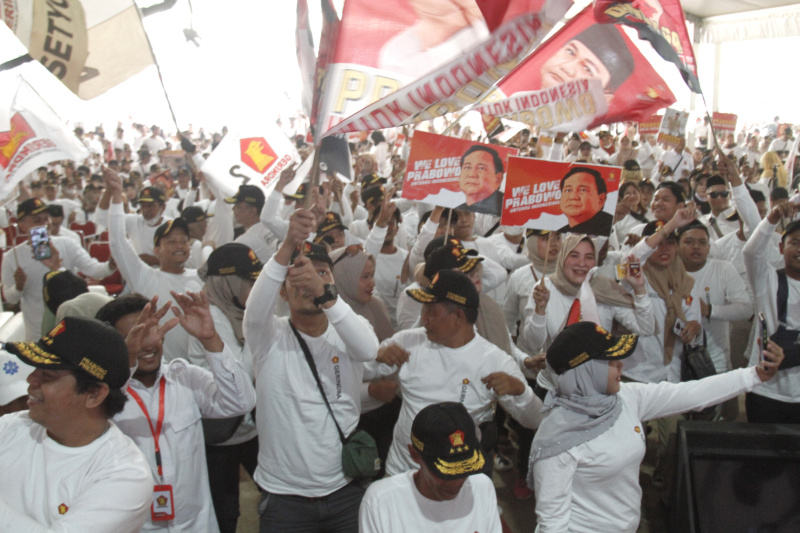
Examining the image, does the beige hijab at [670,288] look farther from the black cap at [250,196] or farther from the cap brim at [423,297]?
the black cap at [250,196]

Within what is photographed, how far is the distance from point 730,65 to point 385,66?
31.3 m

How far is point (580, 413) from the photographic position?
275 cm

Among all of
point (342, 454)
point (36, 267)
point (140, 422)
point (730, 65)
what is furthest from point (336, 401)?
point (730, 65)

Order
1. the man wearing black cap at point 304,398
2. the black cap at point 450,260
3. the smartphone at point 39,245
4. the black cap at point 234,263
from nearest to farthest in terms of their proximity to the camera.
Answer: the man wearing black cap at point 304,398 < the black cap at point 234,263 < the black cap at point 450,260 < the smartphone at point 39,245

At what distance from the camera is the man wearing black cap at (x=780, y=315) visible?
13.1 ft

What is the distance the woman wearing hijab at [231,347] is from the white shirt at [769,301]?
3209 mm

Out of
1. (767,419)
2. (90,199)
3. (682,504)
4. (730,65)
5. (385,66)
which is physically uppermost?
(730,65)

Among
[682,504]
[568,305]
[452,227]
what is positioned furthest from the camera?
[452,227]

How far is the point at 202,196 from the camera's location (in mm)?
11250

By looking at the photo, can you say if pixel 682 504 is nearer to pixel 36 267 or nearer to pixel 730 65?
pixel 36 267

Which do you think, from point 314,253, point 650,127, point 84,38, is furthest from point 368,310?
point 650,127

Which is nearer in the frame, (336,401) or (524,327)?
(336,401)

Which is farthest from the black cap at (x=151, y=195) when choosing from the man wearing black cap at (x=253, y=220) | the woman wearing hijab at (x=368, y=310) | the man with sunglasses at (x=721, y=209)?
the man with sunglasses at (x=721, y=209)

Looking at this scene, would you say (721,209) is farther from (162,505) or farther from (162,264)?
(162,505)
